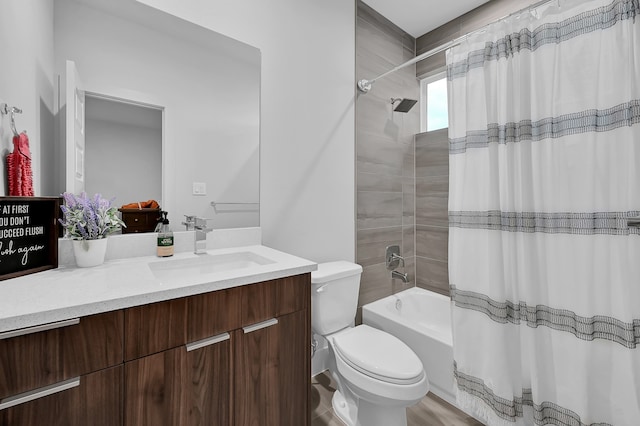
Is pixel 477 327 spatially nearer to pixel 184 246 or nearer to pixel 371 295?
pixel 371 295

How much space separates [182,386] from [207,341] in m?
0.14

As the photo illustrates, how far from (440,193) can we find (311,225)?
1.20 meters

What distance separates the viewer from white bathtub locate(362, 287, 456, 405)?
5.50ft

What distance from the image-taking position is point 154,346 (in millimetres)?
827

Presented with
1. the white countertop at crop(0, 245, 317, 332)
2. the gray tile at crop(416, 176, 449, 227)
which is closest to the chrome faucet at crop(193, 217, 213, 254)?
the white countertop at crop(0, 245, 317, 332)

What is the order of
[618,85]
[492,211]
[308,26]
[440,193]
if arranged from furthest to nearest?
[440,193] < [308,26] < [492,211] < [618,85]

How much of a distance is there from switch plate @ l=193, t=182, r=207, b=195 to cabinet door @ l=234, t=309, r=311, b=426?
2.58 feet

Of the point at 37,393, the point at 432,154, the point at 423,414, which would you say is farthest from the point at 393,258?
the point at 37,393

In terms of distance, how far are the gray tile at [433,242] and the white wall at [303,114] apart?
782mm

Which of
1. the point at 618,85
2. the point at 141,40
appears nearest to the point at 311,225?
the point at 141,40

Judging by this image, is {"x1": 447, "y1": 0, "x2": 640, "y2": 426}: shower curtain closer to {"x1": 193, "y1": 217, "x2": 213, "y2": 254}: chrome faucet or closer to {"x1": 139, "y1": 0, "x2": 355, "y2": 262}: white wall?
{"x1": 139, "y1": 0, "x2": 355, "y2": 262}: white wall

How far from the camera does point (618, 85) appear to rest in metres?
1.08

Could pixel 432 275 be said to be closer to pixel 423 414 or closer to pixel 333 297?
pixel 423 414

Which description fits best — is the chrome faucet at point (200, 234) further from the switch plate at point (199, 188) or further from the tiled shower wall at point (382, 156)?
the tiled shower wall at point (382, 156)
